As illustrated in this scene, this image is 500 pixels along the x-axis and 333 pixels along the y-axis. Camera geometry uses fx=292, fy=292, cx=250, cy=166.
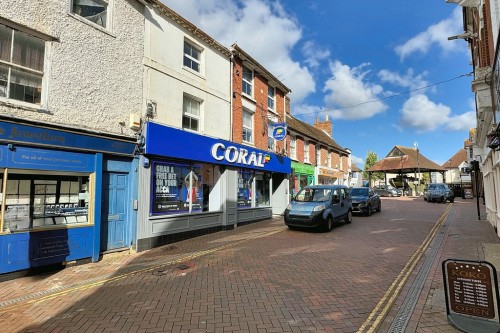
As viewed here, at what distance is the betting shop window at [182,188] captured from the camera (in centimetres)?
951

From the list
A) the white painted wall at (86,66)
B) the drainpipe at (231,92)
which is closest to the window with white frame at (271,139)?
the drainpipe at (231,92)

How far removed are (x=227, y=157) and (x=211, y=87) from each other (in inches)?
117

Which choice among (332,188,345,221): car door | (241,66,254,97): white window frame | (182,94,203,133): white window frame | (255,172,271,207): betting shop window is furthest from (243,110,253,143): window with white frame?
(332,188,345,221): car door

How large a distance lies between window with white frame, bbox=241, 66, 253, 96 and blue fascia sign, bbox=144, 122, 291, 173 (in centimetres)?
304

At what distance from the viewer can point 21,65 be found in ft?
21.9

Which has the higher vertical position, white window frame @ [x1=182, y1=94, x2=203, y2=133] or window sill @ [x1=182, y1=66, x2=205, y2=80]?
window sill @ [x1=182, y1=66, x2=205, y2=80]

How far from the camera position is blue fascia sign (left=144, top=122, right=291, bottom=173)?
29.4 ft

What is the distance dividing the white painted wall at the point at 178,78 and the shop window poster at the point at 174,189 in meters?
1.58

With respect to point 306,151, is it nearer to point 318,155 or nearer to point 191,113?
point 318,155

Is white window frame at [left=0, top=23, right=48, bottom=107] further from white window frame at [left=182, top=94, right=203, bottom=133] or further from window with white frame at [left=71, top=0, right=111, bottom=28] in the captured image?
white window frame at [left=182, top=94, right=203, bottom=133]

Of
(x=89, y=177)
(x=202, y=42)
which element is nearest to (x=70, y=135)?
(x=89, y=177)

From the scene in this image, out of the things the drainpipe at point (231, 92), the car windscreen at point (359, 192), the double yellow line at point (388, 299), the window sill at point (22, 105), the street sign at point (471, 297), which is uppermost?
the drainpipe at point (231, 92)

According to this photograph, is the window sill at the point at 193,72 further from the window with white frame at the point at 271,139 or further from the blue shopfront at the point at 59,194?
the window with white frame at the point at 271,139

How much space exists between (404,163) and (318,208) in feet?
121
